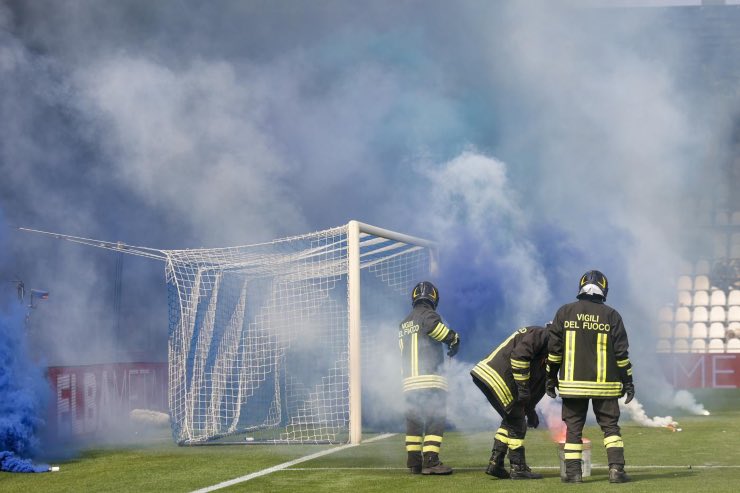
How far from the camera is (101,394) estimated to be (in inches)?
670

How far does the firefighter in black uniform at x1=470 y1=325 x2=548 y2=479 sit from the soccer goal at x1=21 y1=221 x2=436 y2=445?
19.4 ft

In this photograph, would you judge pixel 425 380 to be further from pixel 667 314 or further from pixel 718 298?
Result: pixel 718 298

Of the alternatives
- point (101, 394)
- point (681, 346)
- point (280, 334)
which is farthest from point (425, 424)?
point (681, 346)

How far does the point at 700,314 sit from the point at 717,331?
2.25 ft

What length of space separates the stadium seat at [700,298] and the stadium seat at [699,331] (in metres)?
0.60

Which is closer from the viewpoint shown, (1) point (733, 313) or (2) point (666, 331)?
(1) point (733, 313)

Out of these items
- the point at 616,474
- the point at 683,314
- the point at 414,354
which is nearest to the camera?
the point at 616,474

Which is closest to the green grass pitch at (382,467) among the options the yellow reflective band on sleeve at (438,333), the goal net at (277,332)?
the yellow reflective band on sleeve at (438,333)

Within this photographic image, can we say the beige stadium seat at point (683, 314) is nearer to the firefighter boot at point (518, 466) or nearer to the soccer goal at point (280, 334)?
the soccer goal at point (280, 334)

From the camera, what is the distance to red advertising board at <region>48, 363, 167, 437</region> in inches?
602

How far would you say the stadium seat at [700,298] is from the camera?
30.4m

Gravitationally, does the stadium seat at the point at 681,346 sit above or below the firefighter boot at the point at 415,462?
above

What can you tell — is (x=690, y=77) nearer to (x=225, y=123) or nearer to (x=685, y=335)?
(x=685, y=335)

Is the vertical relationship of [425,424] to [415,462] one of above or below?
above
